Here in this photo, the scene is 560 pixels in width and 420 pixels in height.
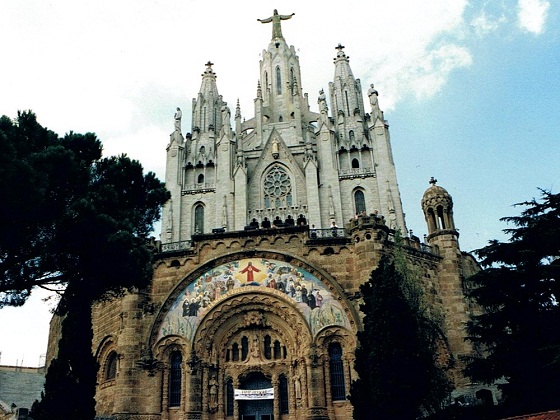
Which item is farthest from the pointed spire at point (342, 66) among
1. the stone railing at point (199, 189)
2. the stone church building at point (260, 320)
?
the stone church building at point (260, 320)

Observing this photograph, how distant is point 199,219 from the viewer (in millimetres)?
43250

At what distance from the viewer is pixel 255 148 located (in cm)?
4638

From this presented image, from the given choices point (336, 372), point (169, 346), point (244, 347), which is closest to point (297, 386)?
point (336, 372)

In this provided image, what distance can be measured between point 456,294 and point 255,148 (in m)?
26.3

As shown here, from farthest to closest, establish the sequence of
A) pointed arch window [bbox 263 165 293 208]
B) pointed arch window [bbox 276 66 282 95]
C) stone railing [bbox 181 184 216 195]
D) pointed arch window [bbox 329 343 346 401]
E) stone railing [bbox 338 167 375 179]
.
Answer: pointed arch window [bbox 276 66 282 95], stone railing [bbox 181 184 216 195], pointed arch window [bbox 263 165 293 208], stone railing [bbox 338 167 375 179], pointed arch window [bbox 329 343 346 401]

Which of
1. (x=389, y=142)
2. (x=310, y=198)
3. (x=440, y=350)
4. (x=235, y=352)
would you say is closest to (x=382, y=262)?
(x=440, y=350)

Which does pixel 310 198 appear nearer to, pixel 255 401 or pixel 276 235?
pixel 276 235

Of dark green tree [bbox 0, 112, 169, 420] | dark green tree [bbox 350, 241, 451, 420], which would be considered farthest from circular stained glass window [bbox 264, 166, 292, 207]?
dark green tree [bbox 0, 112, 169, 420]

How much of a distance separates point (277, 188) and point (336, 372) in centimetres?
2335

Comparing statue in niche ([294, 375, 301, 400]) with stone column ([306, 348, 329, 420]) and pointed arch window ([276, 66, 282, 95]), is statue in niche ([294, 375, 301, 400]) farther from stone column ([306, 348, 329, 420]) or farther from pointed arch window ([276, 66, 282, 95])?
pointed arch window ([276, 66, 282, 95])

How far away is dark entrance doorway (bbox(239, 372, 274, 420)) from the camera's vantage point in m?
21.9

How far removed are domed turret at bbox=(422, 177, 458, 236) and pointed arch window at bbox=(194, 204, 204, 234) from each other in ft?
69.4

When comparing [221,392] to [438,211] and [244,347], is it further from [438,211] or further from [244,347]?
[438,211]

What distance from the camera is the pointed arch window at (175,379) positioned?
21531 mm
